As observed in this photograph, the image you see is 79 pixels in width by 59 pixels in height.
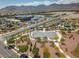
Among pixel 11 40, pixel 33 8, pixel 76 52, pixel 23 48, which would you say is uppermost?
pixel 33 8

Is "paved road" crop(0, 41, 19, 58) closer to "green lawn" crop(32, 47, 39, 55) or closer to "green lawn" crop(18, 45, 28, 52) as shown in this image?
"green lawn" crop(18, 45, 28, 52)

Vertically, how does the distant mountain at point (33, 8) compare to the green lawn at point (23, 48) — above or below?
above

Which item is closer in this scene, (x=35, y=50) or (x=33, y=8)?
(x=35, y=50)

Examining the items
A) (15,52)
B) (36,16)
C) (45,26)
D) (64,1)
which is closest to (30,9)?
(36,16)

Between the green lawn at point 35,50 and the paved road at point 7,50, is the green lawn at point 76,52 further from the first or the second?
the paved road at point 7,50

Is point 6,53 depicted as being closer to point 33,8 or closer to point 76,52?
point 33,8

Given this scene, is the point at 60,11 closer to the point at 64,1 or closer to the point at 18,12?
the point at 64,1

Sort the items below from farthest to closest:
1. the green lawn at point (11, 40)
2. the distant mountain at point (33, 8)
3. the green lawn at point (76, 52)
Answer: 1. the distant mountain at point (33, 8)
2. the green lawn at point (11, 40)
3. the green lawn at point (76, 52)

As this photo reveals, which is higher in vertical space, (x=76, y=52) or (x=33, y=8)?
(x=33, y=8)

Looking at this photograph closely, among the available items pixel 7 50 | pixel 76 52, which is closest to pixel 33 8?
pixel 7 50

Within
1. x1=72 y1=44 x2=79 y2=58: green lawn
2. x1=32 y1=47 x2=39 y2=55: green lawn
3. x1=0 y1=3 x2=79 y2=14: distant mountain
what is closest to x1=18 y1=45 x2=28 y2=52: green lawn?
x1=32 y1=47 x2=39 y2=55: green lawn

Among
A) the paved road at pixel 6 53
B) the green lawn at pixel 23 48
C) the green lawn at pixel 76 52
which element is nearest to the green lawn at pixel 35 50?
the green lawn at pixel 23 48
